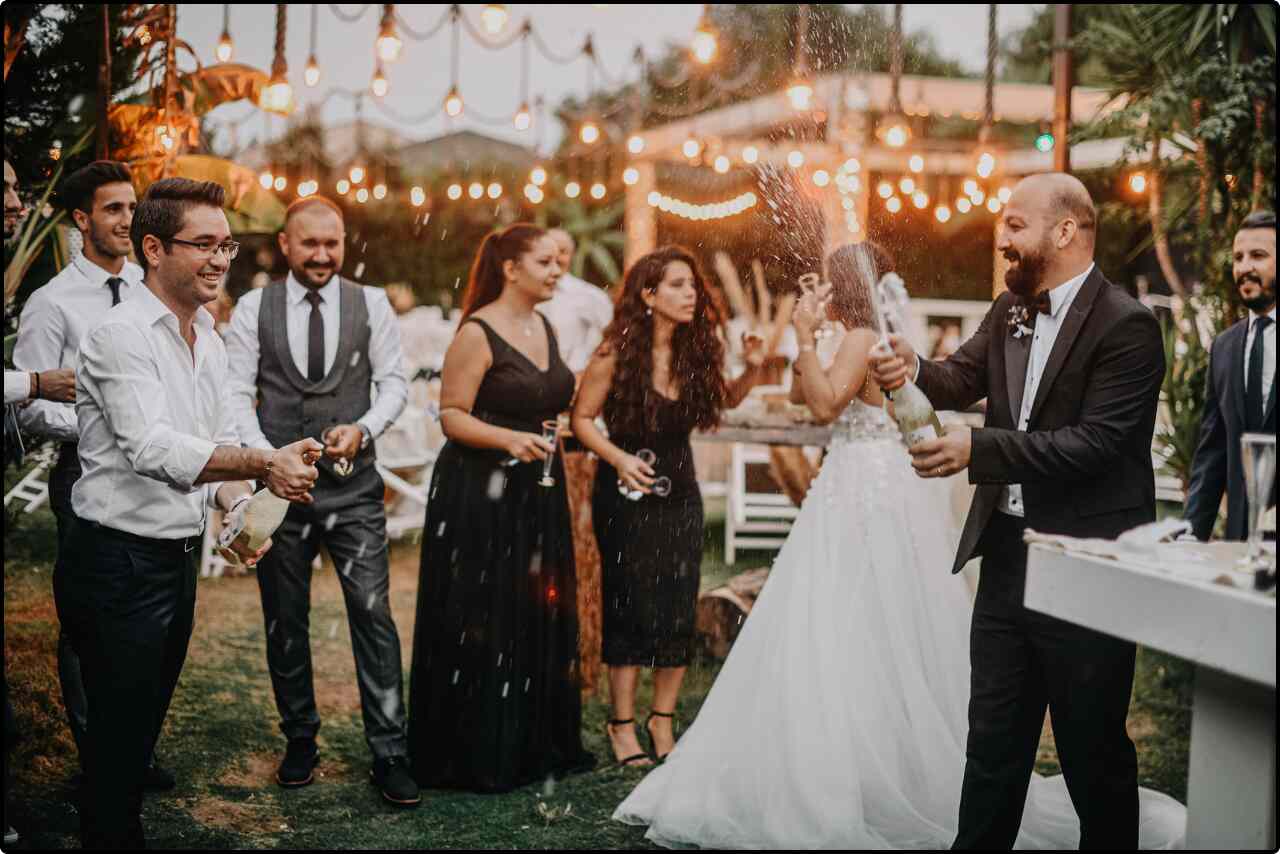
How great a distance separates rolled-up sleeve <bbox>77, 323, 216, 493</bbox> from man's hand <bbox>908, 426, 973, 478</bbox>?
1.67 meters

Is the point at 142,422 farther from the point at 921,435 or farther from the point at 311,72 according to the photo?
the point at 311,72

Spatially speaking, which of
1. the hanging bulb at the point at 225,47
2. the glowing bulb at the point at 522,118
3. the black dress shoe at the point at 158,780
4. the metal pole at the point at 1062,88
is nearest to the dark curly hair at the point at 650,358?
the black dress shoe at the point at 158,780

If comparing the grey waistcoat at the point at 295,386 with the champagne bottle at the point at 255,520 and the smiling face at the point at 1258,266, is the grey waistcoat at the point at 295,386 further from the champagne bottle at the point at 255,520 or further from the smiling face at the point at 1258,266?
the smiling face at the point at 1258,266

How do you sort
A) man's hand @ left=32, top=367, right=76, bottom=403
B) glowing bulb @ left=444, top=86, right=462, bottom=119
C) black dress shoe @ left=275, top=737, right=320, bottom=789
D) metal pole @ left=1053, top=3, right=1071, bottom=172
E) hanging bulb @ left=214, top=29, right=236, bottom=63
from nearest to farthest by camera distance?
man's hand @ left=32, top=367, right=76, bottom=403, black dress shoe @ left=275, top=737, right=320, bottom=789, metal pole @ left=1053, top=3, right=1071, bottom=172, hanging bulb @ left=214, top=29, right=236, bottom=63, glowing bulb @ left=444, top=86, right=462, bottom=119

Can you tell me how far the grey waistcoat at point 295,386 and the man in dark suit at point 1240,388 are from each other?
307 centimetres

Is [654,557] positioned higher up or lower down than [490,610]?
higher up

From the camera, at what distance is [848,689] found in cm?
389

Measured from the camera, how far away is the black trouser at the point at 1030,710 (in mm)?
2811

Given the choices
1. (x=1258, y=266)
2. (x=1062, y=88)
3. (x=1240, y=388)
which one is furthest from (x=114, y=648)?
(x=1062, y=88)

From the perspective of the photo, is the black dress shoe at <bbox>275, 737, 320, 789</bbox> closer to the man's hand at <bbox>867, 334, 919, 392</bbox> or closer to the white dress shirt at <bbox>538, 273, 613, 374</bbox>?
the man's hand at <bbox>867, 334, 919, 392</bbox>

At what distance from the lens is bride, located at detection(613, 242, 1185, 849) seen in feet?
11.8

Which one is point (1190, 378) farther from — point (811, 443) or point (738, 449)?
point (738, 449)

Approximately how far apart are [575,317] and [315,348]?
3.84 meters

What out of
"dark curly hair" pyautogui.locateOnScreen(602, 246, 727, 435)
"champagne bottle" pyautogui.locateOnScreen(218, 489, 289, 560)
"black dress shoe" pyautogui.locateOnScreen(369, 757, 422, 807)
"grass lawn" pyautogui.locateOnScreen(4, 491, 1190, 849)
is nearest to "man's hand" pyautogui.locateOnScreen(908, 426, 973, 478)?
"champagne bottle" pyautogui.locateOnScreen(218, 489, 289, 560)
